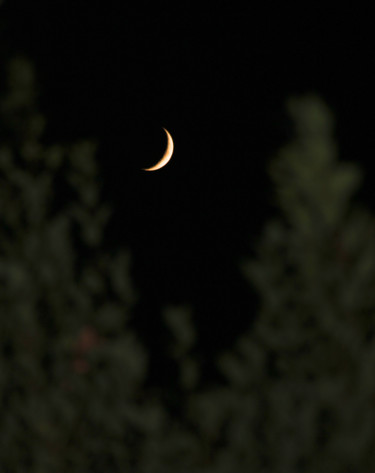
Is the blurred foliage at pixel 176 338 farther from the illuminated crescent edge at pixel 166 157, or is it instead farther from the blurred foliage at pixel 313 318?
the illuminated crescent edge at pixel 166 157

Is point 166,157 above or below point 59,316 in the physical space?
above

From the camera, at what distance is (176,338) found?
4.80m

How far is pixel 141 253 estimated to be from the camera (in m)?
5.18

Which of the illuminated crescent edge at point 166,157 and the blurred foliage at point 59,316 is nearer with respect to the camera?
the blurred foliage at point 59,316

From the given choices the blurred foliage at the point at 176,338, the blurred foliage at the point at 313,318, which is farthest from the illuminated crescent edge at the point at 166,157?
the blurred foliage at the point at 313,318

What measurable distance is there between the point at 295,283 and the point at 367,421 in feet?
3.05

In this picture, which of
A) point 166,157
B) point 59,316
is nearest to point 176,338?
point 59,316

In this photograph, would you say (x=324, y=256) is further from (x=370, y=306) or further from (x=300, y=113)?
(x=300, y=113)

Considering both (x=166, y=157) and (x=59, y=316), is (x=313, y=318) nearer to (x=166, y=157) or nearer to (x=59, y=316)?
(x=59, y=316)

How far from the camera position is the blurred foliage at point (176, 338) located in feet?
13.9

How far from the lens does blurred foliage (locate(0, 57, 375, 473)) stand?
Answer: 4.24 m

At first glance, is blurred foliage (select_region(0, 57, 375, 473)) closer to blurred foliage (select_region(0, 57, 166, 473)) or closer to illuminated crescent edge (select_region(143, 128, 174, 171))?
blurred foliage (select_region(0, 57, 166, 473))

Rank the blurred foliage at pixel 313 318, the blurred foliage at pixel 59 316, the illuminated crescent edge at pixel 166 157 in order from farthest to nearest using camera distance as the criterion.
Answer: the illuminated crescent edge at pixel 166 157
the blurred foliage at pixel 59 316
the blurred foliage at pixel 313 318

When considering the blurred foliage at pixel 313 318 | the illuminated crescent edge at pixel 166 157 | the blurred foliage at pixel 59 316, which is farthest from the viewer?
the illuminated crescent edge at pixel 166 157
